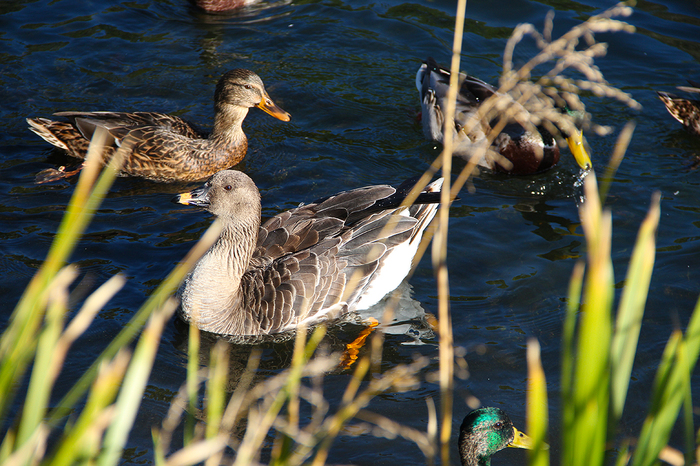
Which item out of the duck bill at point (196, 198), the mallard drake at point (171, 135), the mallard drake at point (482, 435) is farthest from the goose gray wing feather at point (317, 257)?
the mallard drake at point (171, 135)

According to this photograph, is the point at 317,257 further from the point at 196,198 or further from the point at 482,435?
the point at 482,435

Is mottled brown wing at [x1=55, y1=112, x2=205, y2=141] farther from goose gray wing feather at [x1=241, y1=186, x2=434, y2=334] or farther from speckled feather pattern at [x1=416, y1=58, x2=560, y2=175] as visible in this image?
speckled feather pattern at [x1=416, y1=58, x2=560, y2=175]

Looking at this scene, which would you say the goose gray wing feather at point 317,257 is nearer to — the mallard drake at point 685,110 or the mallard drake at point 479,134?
the mallard drake at point 479,134

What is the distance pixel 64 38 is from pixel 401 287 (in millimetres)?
6713

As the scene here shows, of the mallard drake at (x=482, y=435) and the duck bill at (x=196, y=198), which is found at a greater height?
the duck bill at (x=196, y=198)

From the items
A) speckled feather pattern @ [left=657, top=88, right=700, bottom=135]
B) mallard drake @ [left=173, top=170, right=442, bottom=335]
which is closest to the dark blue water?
speckled feather pattern @ [left=657, top=88, right=700, bottom=135]

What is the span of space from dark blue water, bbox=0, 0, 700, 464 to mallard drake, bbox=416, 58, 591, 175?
8.8 inches

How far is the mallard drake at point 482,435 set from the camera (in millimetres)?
3760

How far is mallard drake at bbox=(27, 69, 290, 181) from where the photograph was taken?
712 centimetres

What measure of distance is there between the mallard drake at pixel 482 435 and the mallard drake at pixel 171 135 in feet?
15.5

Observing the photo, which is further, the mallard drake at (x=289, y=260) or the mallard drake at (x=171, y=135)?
the mallard drake at (x=171, y=135)

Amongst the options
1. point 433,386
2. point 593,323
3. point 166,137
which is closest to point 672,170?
point 433,386

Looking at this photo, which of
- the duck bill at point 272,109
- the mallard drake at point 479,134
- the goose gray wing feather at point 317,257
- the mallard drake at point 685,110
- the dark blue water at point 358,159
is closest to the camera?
the dark blue water at point 358,159

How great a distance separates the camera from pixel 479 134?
304 inches
